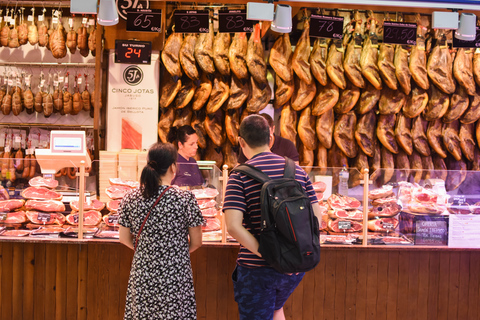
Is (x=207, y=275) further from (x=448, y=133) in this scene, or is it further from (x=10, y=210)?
(x=448, y=133)

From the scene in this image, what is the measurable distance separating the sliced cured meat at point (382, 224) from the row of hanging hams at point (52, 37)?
12.3 ft

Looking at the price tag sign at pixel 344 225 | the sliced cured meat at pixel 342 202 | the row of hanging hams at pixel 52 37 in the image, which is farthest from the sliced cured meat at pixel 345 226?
the row of hanging hams at pixel 52 37

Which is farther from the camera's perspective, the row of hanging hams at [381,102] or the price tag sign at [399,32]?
the row of hanging hams at [381,102]

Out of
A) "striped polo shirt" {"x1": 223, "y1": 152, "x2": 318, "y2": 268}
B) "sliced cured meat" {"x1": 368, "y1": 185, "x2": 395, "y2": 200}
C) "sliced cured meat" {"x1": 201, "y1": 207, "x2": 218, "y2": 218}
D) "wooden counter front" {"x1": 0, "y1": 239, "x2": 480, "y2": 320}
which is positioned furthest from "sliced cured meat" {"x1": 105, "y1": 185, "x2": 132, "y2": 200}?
"sliced cured meat" {"x1": 368, "y1": 185, "x2": 395, "y2": 200}

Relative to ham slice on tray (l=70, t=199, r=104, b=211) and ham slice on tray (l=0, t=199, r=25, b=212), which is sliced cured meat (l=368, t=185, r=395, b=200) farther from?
ham slice on tray (l=0, t=199, r=25, b=212)

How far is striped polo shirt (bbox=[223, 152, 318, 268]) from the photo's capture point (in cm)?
242

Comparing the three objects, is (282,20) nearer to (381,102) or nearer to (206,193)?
(206,193)

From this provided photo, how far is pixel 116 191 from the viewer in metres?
3.51

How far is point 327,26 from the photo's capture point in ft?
16.1

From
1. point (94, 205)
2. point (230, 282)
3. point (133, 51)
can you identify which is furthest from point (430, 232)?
point (133, 51)

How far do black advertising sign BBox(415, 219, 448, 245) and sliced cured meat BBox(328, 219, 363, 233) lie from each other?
432 mm

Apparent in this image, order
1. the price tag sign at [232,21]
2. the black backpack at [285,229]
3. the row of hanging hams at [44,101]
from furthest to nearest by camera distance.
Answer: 1. the row of hanging hams at [44,101]
2. the price tag sign at [232,21]
3. the black backpack at [285,229]

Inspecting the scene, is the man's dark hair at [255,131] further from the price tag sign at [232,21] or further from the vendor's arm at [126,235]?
the price tag sign at [232,21]

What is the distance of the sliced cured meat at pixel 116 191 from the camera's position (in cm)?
349
